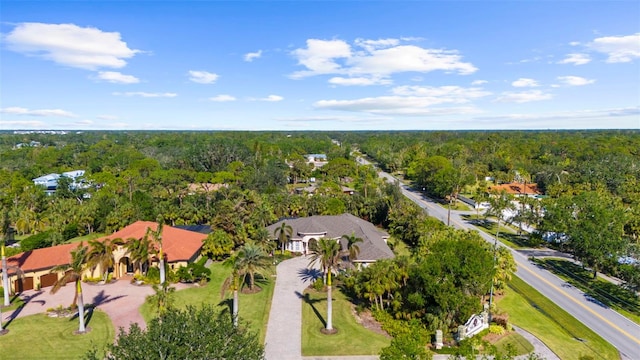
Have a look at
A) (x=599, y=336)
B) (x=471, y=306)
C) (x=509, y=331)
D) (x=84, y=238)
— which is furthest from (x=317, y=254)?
(x=84, y=238)

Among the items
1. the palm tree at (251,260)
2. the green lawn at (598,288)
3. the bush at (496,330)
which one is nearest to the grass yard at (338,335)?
the palm tree at (251,260)

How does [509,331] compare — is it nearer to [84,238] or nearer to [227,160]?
[84,238]

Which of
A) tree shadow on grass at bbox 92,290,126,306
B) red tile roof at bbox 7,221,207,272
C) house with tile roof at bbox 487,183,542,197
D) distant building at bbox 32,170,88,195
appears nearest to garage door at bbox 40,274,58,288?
red tile roof at bbox 7,221,207,272

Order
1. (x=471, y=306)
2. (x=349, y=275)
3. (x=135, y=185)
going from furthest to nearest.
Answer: (x=135, y=185)
(x=349, y=275)
(x=471, y=306)

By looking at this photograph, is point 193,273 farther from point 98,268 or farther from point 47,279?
point 47,279

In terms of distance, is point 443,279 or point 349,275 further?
point 349,275

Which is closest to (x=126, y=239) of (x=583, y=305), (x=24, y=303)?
(x=24, y=303)
